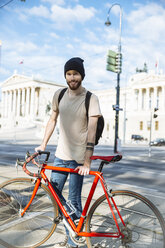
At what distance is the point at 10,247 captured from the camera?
2.65 metres

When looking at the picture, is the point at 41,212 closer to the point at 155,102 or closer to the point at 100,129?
the point at 100,129

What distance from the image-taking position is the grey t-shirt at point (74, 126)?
2.73 metres

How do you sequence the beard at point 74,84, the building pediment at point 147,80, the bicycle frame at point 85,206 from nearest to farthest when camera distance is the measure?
the bicycle frame at point 85,206 < the beard at point 74,84 < the building pediment at point 147,80

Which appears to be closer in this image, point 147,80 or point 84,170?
point 84,170

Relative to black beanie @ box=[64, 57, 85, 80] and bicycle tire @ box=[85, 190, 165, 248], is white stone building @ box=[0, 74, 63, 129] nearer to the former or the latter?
black beanie @ box=[64, 57, 85, 80]

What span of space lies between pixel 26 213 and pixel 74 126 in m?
1.01

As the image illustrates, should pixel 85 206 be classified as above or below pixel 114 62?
below

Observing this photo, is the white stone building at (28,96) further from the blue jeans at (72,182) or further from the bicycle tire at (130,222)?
the bicycle tire at (130,222)

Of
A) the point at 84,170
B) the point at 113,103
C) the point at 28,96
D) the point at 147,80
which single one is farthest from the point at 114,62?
the point at 28,96

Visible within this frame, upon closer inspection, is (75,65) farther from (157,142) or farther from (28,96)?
(28,96)

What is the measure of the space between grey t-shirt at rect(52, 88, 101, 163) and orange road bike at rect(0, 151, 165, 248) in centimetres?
21

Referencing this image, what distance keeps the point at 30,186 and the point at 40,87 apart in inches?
3375

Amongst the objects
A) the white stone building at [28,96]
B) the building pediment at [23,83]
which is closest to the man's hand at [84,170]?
the white stone building at [28,96]

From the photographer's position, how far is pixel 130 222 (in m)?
2.44
